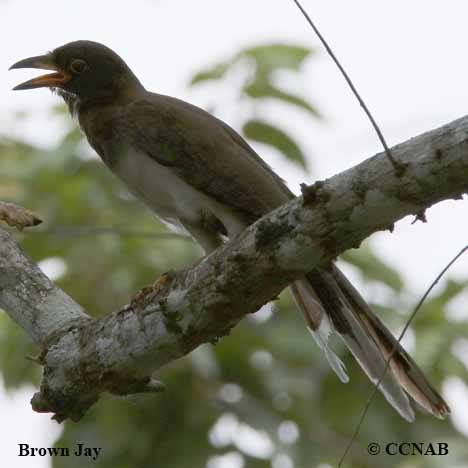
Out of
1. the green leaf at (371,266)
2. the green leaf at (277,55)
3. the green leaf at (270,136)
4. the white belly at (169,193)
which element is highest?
the green leaf at (277,55)

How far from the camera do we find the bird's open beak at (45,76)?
577 cm

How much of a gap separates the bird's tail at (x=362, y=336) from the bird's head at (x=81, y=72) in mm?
1547

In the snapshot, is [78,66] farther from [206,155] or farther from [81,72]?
[206,155]

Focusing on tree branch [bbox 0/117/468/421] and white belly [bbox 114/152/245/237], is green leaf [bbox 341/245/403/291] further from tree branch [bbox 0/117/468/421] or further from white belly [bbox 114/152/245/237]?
tree branch [bbox 0/117/468/421]

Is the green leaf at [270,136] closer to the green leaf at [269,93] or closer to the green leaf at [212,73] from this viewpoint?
the green leaf at [269,93]

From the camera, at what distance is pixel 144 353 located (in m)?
4.14

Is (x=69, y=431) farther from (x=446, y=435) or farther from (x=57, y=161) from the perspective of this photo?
(x=446, y=435)

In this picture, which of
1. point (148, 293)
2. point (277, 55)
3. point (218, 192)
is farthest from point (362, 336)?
point (277, 55)

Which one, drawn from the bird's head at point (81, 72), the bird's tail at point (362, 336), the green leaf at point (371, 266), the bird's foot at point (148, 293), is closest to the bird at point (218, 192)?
the bird's tail at point (362, 336)

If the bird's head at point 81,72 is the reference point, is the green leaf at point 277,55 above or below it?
above

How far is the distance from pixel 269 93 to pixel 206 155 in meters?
1.60

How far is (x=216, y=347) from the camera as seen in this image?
6613 mm

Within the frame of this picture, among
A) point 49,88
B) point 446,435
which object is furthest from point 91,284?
point 446,435

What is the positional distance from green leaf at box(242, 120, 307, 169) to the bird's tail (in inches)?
59.1
